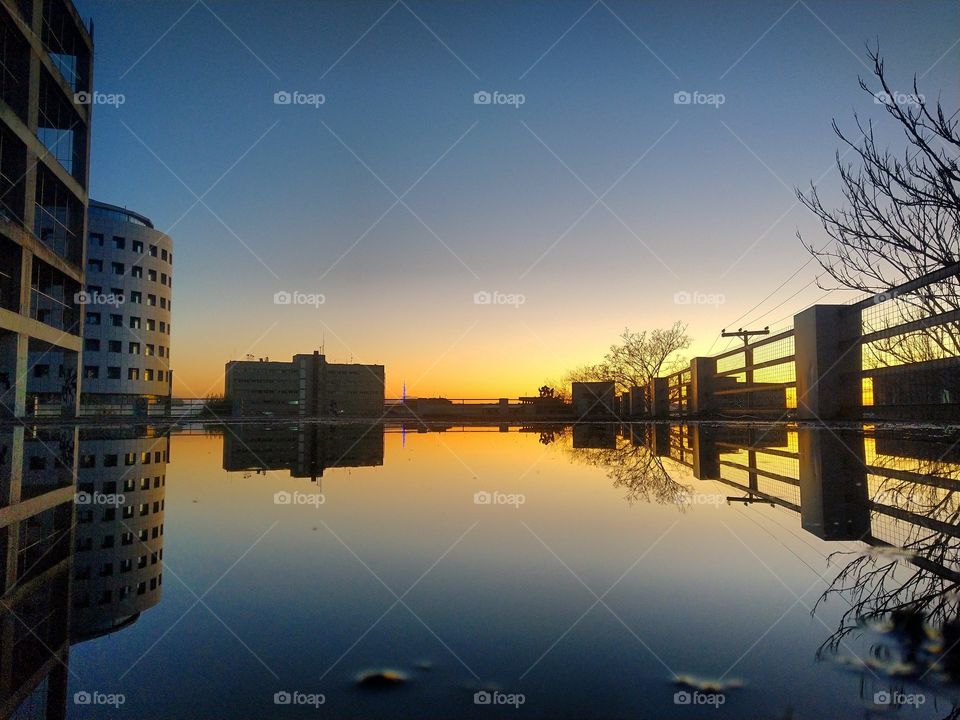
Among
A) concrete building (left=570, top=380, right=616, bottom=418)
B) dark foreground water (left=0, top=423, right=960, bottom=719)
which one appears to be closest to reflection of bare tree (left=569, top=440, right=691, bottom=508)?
dark foreground water (left=0, top=423, right=960, bottom=719)

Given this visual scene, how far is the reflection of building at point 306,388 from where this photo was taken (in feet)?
98.7

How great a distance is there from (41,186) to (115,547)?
24.8m

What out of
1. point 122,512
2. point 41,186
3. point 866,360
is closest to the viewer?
point 122,512

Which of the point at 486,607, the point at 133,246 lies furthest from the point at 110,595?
the point at 133,246

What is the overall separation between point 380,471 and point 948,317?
1187cm

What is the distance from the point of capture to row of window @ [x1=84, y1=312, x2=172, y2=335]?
57469 mm

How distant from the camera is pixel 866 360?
19.9 m

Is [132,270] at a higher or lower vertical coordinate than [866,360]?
higher

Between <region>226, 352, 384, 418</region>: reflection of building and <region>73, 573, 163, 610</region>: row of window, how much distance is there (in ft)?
84.6

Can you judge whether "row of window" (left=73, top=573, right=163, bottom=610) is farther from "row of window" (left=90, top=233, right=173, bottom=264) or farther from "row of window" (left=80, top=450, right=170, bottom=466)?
"row of window" (left=90, top=233, right=173, bottom=264)

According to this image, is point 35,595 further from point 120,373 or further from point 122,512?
point 120,373

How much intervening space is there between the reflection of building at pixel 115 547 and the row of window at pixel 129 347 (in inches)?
2283

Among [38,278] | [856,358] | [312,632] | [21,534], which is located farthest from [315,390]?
[312,632]

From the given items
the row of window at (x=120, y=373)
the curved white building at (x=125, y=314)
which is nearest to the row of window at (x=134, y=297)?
the curved white building at (x=125, y=314)
